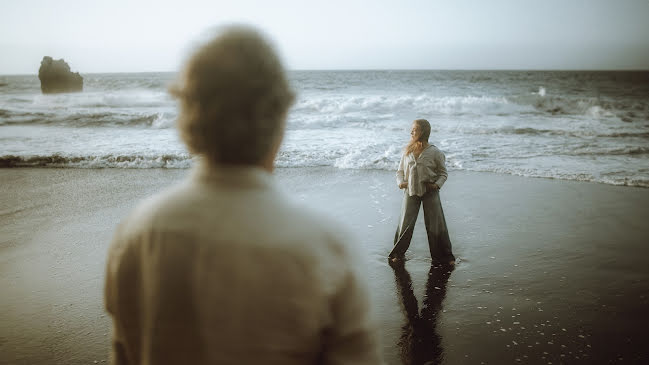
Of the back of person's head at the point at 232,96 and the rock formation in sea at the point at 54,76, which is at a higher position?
the rock formation in sea at the point at 54,76

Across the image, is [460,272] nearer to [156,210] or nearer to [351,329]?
[351,329]

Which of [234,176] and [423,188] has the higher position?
[234,176]

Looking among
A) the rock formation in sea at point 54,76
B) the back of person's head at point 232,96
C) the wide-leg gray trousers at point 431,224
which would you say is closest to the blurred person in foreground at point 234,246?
the back of person's head at point 232,96

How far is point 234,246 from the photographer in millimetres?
910

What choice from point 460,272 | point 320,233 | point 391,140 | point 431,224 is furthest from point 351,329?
point 391,140

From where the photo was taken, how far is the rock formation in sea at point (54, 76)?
161 ft

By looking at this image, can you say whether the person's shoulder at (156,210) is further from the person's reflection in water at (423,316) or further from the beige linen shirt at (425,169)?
the beige linen shirt at (425,169)

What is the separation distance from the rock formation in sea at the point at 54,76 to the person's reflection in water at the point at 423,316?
56662mm

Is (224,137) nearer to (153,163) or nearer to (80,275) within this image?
(80,275)

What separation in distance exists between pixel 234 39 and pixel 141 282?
0.67 m

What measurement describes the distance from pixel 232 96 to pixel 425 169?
4353 mm

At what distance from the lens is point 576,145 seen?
555 inches

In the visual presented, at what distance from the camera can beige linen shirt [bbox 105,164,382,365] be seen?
92 centimetres

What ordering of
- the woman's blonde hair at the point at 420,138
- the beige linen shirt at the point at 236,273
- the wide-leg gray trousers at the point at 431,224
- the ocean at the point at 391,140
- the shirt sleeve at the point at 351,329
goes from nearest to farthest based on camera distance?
the beige linen shirt at the point at 236,273
the shirt sleeve at the point at 351,329
the woman's blonde hair at the point at 420,138
the wide-leg gray trousers at the point at 431,224
the ocean at the point at 391,140
